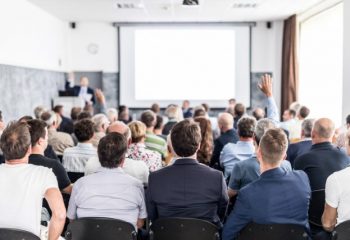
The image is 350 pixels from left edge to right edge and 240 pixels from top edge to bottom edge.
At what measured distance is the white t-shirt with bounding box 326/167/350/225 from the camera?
2.77 m

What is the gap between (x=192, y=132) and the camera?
3.15m

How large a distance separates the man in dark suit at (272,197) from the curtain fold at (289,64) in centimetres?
878

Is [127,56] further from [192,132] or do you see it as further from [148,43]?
[192,132]

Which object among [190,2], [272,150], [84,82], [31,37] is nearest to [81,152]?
→ [272,150]

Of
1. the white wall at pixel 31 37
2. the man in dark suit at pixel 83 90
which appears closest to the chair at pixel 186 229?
the white wall at pixel 31 37

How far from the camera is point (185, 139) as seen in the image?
123 inches

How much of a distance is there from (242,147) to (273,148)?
1.58 meters

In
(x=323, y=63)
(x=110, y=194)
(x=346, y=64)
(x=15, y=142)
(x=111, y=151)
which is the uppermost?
(x=323, y=63)

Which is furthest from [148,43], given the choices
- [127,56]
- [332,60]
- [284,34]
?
[332,60]

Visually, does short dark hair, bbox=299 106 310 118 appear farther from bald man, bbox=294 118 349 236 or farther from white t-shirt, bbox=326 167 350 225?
white t-shirt, bbox=326 167 350 225

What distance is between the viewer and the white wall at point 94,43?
12125 mm

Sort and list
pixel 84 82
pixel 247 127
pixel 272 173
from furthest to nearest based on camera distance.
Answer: pixel 84 82 < pixel 247 127 < pixel 272 173

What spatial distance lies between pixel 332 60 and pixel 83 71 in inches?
243

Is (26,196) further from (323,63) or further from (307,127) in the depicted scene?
(323,63)
